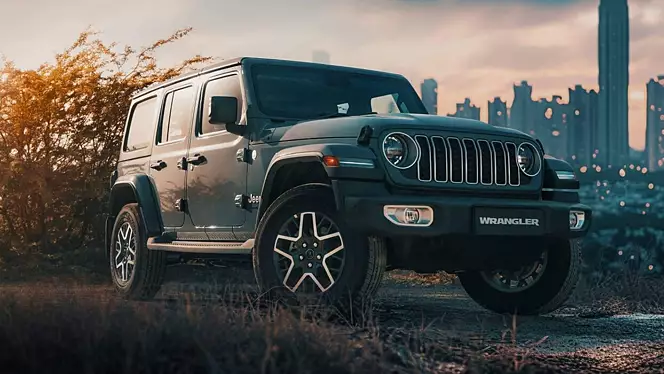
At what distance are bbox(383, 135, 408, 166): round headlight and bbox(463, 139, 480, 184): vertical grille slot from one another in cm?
52

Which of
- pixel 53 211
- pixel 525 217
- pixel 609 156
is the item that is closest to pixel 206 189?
pixel 525 217

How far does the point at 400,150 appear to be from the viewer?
21.2 ft

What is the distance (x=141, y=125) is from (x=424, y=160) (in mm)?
4498

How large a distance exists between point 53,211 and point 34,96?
5.81 ft

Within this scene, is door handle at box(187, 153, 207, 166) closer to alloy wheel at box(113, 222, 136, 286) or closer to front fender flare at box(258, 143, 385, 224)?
alloy wheel at box(113, 222, 136, 286)

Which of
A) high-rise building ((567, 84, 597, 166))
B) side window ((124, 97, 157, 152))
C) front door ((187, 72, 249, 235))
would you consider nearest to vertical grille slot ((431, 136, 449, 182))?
front door ((187, 72, 249, 235))

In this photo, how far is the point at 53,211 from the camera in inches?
563

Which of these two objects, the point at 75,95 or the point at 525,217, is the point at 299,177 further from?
the point at 75,95

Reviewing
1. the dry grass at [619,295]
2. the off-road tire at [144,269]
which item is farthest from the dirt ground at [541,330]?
the off-road tire at [144,269]

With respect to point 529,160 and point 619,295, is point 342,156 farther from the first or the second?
point 619,295

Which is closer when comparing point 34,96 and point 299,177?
point 299,177

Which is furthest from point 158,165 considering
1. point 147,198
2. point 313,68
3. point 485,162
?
point 485,162

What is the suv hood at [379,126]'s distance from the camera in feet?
21.3

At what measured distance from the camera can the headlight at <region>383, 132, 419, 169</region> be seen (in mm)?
6414
